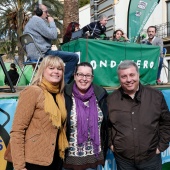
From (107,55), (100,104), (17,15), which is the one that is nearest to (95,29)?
(107,55)

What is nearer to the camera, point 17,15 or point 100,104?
point 100,104

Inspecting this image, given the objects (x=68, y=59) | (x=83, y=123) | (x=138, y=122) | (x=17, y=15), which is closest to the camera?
(x=83, y=123)

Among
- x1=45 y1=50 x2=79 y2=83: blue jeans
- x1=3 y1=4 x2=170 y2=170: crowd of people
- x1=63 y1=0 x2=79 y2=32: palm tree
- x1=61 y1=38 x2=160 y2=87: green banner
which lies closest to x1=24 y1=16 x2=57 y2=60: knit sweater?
x1=45 y1=50 x2=79 y2=83: blue jeans

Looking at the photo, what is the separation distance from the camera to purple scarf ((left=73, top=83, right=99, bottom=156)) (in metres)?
2.91

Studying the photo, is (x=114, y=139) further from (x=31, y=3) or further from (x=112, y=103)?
(x=31, y=3)

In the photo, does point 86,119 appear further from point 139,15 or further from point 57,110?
point 139,15

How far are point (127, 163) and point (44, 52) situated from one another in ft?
9.18

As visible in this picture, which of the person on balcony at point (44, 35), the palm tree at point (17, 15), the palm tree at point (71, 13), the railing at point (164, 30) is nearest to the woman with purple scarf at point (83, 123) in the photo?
the person on balcony at point (44, 35)

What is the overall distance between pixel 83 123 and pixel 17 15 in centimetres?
2001

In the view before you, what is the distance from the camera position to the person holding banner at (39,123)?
267 centimetres

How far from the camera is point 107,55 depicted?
21.1 feet

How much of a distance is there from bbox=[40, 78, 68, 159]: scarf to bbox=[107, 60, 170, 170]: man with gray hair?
0.56 meters

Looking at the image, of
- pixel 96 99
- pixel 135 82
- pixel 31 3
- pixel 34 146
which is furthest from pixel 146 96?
pixel 31 3

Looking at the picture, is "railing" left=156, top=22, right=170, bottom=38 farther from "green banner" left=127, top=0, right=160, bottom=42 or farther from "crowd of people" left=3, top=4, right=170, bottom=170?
"crowd of people" left=3, top=4, right=170, bottom=170
